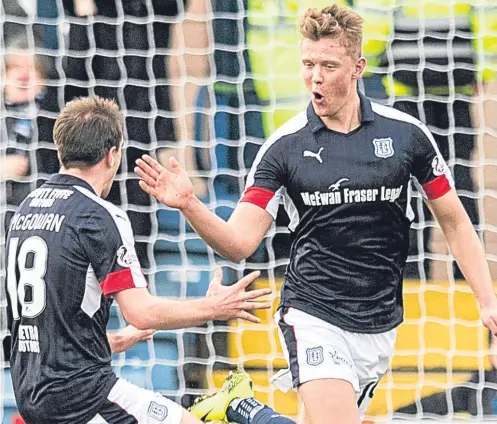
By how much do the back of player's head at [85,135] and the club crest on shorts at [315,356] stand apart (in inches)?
40.2

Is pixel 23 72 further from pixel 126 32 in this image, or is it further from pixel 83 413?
pixel 83 413

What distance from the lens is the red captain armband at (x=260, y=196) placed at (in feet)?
14.6

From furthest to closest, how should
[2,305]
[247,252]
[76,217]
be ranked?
1. [2,305]
2. [247,252]
3. [76,217]

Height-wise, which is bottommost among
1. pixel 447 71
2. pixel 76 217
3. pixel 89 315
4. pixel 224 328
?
pixel 224 328

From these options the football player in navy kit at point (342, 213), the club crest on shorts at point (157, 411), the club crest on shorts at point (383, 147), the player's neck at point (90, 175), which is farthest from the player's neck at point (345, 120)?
the club crest on shorts at point (157, 411)

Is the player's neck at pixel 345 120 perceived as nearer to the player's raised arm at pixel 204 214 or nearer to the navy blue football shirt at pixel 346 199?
the navy blue football shirt at pixel 346 199

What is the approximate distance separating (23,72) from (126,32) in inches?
24.6

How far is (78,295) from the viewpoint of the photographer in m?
4.08

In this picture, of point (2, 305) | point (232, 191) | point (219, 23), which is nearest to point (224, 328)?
point (232, 191)

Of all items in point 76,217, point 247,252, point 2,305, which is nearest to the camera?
point 76,217

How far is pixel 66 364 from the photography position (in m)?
4.09

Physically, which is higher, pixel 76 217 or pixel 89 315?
pixel 76 217

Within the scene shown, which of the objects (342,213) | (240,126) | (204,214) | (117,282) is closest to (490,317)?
(342,213)

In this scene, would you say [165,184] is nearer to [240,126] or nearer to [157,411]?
[157,411]
